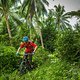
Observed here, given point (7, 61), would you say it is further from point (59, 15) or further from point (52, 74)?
point (59, 15)

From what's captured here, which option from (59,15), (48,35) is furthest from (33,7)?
(59,15)

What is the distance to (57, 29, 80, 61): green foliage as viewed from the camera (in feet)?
55.2

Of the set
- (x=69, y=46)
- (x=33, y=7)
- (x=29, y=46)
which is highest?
(x=33, y=7)

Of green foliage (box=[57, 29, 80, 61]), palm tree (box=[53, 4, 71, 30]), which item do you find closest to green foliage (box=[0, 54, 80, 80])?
green foliage (box=[57, 29, 80, 61])

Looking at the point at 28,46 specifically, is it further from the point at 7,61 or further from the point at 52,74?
the point at 7,61

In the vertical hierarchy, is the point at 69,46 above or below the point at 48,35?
above

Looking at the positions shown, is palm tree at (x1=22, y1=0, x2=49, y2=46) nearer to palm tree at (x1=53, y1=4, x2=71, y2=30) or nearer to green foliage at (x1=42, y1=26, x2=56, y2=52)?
green foliage at (x1=42, y1=26, x2=56, y2=52)

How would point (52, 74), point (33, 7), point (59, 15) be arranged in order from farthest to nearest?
point (59, 15) → point (33, 7) → point (52, 74)

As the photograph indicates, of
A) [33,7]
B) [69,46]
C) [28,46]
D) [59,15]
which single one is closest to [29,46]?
[28,46]

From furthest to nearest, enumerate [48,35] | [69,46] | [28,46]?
1. [48,35]
2. [69,46]
3. [28,46]

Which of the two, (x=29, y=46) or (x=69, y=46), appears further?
(x=69, y=46)

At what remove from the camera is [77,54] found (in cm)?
1683

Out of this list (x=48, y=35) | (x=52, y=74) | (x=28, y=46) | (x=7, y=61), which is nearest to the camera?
(x=52, y=74)

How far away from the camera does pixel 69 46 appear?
670 inches
